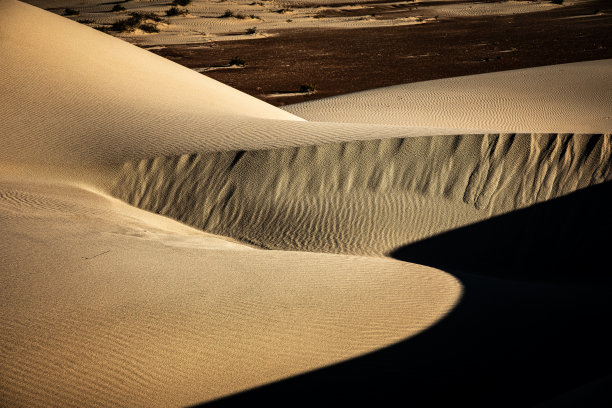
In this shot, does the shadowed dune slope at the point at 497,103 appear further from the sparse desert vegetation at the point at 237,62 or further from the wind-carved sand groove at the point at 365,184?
the sparse desert vegetation at the point at 237,62

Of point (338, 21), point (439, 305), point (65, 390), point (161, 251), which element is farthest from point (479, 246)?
point (338, 21)

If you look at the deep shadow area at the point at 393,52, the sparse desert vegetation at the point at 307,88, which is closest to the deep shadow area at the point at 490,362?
the deep shadow area at the point at 393,52

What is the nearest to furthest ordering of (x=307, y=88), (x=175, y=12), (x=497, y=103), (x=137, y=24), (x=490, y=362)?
1. (x=490, y=362)
2. (x=497, y=103)
3. (x=307, y=88)
4. (x=137, y=24)
5. (x=175, y=12)

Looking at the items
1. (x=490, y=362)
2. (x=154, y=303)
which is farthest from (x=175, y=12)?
(x=490, y=362)

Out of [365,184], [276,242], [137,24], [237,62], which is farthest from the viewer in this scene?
[137,24]

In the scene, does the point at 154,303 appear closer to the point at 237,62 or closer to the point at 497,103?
the point at 497,103

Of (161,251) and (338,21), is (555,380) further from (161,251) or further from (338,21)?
(338,21)

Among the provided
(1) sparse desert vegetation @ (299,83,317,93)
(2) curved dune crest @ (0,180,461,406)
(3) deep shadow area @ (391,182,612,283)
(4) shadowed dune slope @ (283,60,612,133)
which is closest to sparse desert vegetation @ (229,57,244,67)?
(1) sparse desert vegetation @ (299,83,317,93)

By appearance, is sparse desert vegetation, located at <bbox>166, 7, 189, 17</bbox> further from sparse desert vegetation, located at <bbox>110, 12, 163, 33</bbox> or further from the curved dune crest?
the curved dune crest
